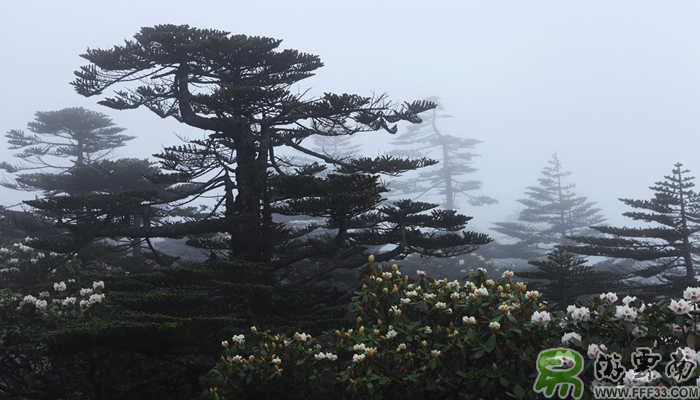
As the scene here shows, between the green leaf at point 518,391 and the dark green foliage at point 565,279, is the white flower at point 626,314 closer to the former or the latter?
the green leaf at point 518,391

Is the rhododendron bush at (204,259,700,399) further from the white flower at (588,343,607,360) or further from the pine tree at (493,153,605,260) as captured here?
the pine tree at (493,153,605,260)

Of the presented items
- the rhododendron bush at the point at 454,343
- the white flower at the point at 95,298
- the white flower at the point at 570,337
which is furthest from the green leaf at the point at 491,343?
the white flower at the point at 95,298

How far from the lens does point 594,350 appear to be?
3268 mm

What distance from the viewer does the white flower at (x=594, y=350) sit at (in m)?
3.27

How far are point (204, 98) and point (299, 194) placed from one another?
2820mm

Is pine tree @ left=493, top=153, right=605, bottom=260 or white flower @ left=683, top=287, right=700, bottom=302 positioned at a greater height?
white flower @ left=683, top=287, right=700, bottom=302

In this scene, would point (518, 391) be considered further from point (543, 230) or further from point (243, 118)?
point (543, 230)

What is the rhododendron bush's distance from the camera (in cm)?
338

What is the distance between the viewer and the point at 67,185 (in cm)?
2058

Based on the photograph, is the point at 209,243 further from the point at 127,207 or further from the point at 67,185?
the point at 67,185

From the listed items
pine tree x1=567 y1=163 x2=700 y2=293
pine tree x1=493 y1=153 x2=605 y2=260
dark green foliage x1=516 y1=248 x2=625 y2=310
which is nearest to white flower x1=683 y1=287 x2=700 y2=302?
dark green foliage x1=516 y1=248 x2=625 y2=310

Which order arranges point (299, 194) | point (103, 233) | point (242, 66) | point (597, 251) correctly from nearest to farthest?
point (299, 194) < point (103, 233) < point (242, 66) < point (597, 251)

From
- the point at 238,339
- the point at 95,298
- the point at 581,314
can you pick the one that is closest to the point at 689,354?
the point at 581,314

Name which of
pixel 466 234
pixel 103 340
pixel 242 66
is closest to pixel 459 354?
pixel 103 340
